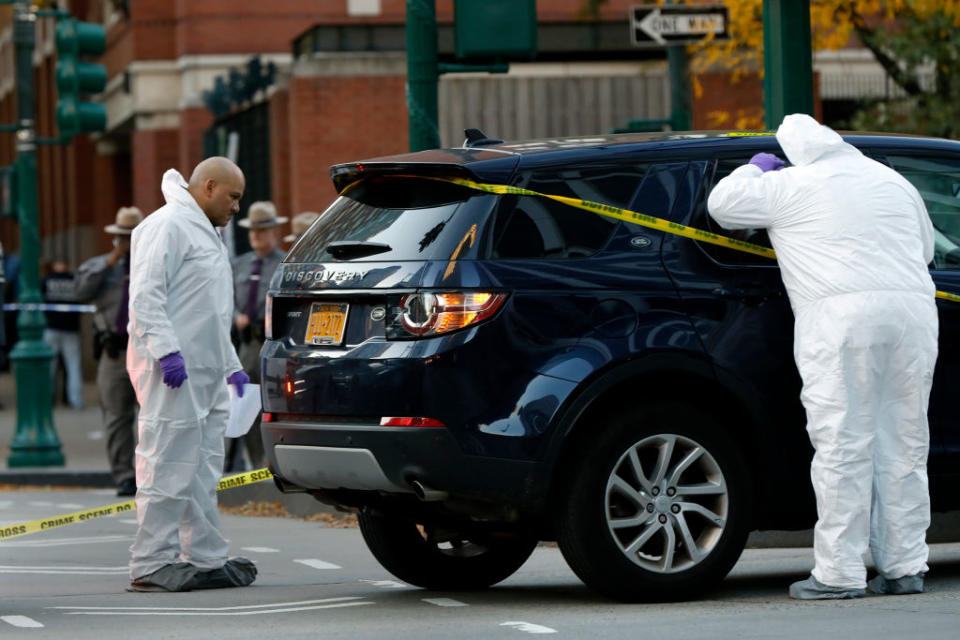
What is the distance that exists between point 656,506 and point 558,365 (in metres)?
0.70

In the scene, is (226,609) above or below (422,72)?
below

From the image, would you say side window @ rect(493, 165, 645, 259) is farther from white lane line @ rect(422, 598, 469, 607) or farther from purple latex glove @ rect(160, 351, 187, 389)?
purple latex glove @ rect(160, 351, 187, 389)

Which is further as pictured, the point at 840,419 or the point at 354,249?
the point at 354,249

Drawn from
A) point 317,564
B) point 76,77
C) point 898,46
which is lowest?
point 317,564

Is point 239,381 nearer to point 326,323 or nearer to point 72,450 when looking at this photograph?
point 326,323

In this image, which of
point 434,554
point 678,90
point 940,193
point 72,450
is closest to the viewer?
point 940,193

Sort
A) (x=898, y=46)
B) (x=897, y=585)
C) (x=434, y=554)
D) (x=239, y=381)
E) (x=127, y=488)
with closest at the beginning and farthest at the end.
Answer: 1. (x=897, y=585)
2. (x=434, y=554)
3. (x=239, y=381)
4. (x=127, y=488)
5. (x=898, y=46)

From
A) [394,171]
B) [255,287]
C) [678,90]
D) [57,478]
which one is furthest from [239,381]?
[57,478]

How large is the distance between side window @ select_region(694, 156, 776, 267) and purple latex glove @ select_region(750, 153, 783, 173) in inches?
4.2

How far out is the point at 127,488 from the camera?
47.5 feet

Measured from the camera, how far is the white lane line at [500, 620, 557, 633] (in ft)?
23.4

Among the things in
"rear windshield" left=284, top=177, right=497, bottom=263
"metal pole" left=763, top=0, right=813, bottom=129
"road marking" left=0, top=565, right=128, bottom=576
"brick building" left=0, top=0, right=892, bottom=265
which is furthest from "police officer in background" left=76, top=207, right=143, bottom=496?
"brick building" left=0, top=0, right=892, bottom=265

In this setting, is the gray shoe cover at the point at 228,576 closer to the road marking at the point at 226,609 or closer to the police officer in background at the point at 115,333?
the road marking at the point at 226,609

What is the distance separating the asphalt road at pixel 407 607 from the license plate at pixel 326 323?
1080 millimetres
